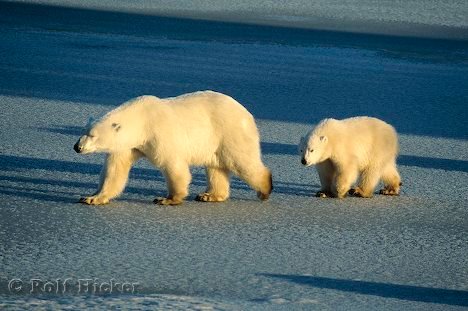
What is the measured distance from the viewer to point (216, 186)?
8148mm

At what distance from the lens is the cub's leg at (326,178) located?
27.7ft

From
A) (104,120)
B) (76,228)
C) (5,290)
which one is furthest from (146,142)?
(5,290)

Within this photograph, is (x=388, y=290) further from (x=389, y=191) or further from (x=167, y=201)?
(x=389, y=191)

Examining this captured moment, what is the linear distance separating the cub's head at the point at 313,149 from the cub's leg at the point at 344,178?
191 millimetres

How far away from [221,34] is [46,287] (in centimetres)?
1543

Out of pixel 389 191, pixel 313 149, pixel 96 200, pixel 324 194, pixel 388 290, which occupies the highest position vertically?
pixel 313 149

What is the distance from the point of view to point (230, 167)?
26.5 feet

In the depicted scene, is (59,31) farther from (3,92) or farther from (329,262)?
(329,262)

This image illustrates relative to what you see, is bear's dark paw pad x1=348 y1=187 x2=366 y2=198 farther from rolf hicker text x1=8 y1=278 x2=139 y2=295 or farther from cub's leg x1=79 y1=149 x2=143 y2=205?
rolf hicker text x1=8 y1=278 x2=139 y2=295

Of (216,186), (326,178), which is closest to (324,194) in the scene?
(326,178)

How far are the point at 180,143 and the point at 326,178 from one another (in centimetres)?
120

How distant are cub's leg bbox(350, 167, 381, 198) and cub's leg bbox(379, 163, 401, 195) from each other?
104 mm

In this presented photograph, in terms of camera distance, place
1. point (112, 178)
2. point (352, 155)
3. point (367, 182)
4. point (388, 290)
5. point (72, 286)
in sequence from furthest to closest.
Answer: point (367, 182), point (352, 155), point (112, 178), point (388, 290), point (72, 286)

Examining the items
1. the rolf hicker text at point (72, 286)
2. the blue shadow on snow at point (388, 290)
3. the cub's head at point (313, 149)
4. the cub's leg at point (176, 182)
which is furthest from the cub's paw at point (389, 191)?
the rolf hicker text at point (72, 286)
